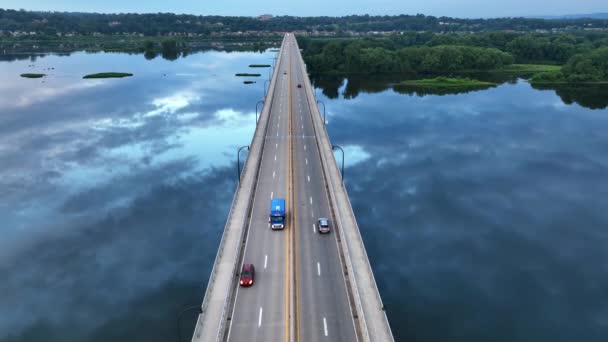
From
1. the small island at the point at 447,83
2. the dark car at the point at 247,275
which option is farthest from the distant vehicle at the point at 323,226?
the small island at the point at 447,83

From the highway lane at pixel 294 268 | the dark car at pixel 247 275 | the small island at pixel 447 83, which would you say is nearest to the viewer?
the highway lane at pixel 294 268

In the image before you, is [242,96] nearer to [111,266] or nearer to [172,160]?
[172,160]

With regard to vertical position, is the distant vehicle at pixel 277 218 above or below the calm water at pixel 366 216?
above

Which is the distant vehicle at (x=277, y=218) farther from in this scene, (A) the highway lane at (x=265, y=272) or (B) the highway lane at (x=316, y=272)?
(B) the highway lane at (x=316, y=272)

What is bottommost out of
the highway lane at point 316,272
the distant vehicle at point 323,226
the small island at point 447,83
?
the highway lane at point 316,272

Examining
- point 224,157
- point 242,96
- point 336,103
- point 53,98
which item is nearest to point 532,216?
point 224,157

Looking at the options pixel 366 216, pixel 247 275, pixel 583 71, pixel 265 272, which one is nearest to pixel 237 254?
pixel 265 272

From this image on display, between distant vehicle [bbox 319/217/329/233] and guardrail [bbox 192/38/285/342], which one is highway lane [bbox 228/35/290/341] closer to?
guardrail [bbox 192/38/285/342]

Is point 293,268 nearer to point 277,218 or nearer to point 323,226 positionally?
point 323,226
